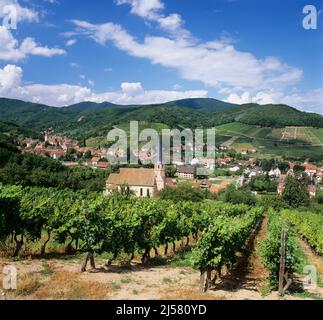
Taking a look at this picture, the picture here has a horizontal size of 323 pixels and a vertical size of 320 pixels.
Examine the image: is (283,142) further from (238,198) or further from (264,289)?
(264,289)

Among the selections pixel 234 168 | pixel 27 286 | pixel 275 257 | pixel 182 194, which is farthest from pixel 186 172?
pixel 27 286

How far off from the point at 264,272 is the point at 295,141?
17062cm

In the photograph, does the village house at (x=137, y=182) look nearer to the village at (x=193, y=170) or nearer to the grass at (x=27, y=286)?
the village at (x=193, y=170)

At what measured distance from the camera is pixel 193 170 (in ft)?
406

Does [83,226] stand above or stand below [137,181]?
above

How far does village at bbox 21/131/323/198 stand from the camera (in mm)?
79562

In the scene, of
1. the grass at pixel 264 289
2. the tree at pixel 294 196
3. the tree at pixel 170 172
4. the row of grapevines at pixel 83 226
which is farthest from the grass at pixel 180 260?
the tree at pixel 170 172

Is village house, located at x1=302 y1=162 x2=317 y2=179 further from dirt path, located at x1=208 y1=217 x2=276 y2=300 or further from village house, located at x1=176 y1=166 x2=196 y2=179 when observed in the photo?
dirt path, located at x1=208 y1=217 x2=276 y2=300

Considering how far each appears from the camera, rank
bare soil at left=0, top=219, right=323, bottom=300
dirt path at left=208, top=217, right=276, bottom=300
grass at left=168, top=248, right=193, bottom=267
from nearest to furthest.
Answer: bare soil at left=0, top=219, right=323, bottom=300, dirt path at left=208, top=217, right=276, bottom=300, grass at left=168, top=248, right=193, bottom=267

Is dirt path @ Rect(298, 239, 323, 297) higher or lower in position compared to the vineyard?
lower

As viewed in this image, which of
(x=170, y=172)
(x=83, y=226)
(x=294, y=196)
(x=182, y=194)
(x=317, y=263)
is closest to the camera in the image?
(x=83, y=226)

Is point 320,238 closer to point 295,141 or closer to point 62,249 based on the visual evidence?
point 62,249

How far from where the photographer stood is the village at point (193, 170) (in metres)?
79.6

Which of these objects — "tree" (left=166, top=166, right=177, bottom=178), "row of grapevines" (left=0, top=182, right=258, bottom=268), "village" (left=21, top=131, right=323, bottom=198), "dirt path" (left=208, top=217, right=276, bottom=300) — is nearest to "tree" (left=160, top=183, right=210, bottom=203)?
"village" (left=21, top=131, right=323, bottom=198)
